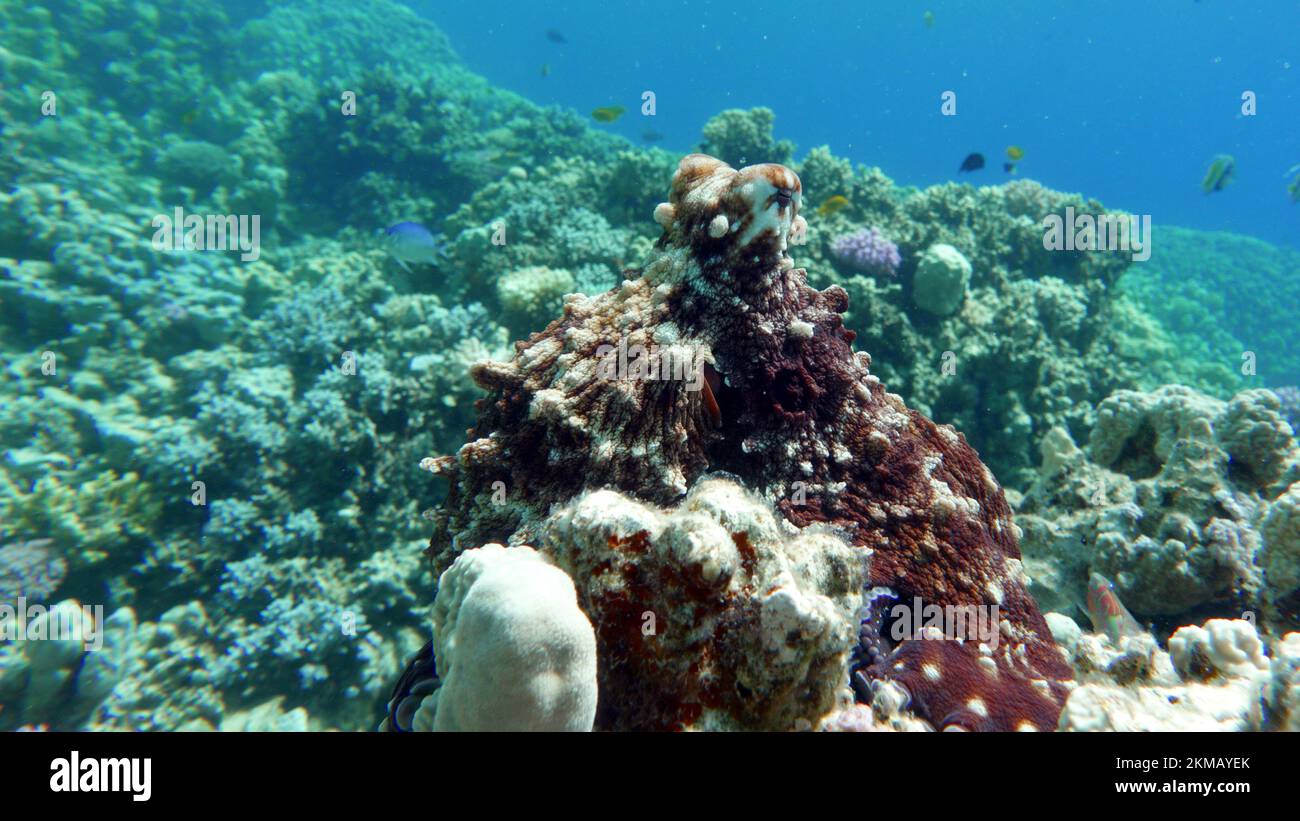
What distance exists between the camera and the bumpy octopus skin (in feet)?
7.73

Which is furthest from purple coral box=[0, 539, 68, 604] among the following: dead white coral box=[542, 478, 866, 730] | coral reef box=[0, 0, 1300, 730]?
dead white coral box=[542, 478, 866, 730]

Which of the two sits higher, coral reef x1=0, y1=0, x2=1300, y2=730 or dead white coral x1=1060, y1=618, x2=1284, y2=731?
coral reef x1=0, y1=0, x2=1300, y2=730

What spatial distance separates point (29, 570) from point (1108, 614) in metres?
8.78

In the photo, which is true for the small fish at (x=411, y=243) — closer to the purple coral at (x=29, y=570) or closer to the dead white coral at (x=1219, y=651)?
the purple coral at (x=29, y=570)

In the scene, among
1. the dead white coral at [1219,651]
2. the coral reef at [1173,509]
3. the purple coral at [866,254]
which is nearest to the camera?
the dead white coral at [1219,651]

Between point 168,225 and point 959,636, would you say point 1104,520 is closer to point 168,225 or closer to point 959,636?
point 959,636

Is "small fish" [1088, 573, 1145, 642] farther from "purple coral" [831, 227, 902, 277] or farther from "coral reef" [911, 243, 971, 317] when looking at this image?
"purple coral" [831, 227, 902, 277]

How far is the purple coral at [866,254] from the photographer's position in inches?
282

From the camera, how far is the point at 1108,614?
3303 mm

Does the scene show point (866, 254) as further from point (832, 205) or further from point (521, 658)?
point (521, 658)

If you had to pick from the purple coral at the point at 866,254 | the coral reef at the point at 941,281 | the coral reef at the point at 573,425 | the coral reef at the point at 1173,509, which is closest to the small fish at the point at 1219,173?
the coral reef at the point at 573,425

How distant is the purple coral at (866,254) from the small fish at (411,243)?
204 inches

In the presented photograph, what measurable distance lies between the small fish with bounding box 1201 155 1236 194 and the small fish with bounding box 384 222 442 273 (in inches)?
603
